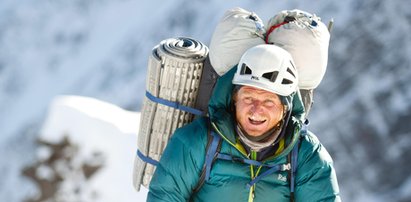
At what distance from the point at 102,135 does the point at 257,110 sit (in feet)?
26.7

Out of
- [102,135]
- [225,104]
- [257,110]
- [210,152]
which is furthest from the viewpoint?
[102,135]

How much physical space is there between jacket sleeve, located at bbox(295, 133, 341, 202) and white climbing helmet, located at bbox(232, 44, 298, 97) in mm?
469

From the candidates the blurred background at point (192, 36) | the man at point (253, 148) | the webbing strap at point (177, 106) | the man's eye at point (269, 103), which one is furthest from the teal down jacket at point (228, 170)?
the blurred background at point (192, 36)

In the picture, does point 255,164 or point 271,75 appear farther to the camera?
point 255,164

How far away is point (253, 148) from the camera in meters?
4.98

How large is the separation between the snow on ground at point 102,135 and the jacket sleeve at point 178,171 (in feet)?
21.3

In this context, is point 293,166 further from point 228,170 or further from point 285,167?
point 228,170

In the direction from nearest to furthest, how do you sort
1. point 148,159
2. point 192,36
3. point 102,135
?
point 148,159
point 102,135
point 192,36

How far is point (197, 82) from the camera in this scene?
5.89 metres

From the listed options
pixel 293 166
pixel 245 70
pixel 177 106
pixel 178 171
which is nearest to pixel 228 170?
pixel 178 171

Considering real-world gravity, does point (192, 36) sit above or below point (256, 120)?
below

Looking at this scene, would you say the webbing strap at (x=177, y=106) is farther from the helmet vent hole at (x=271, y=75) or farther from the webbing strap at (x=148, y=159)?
the helmet vent hole at (x=271, y=75)

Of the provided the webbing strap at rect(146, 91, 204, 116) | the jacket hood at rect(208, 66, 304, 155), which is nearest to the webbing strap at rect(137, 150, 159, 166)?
the webbing strap at rect(146, 91, 204, 116)

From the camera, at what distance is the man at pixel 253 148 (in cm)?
491
